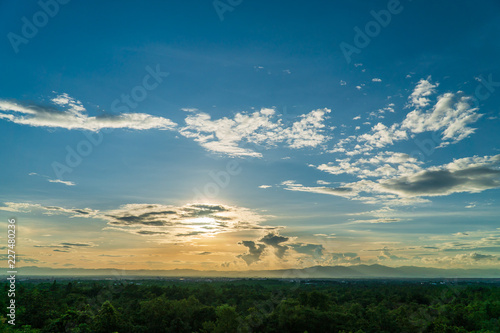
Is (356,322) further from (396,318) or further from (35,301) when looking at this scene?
(35,301)

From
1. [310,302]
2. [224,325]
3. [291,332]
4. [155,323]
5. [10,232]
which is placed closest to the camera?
[10,232]

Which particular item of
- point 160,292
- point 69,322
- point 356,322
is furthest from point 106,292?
point 356,322

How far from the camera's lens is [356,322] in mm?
54188

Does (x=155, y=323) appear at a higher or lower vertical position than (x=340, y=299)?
higher

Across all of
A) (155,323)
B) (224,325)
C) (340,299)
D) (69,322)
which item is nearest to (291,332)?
(224,325)

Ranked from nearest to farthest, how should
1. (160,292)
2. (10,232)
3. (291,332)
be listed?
1. (10,232)
2. (291,332)
3. (160,292)

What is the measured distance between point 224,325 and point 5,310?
43.6 meters

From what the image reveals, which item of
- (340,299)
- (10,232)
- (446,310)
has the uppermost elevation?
(10,232)

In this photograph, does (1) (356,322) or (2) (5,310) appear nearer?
(1) (356,322)

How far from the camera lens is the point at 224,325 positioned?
4819cm

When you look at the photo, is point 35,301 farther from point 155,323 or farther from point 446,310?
point 446,310

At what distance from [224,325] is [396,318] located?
31111 millimetres

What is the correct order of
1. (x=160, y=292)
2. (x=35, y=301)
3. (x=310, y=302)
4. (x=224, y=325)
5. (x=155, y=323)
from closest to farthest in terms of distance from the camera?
(x=224, y=325) → (x=155, y=323) → (x=35, y=301) → (x=310, y=302) → (x=160, y=292)

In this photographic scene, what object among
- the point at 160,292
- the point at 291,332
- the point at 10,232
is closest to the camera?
the point at 10,232
